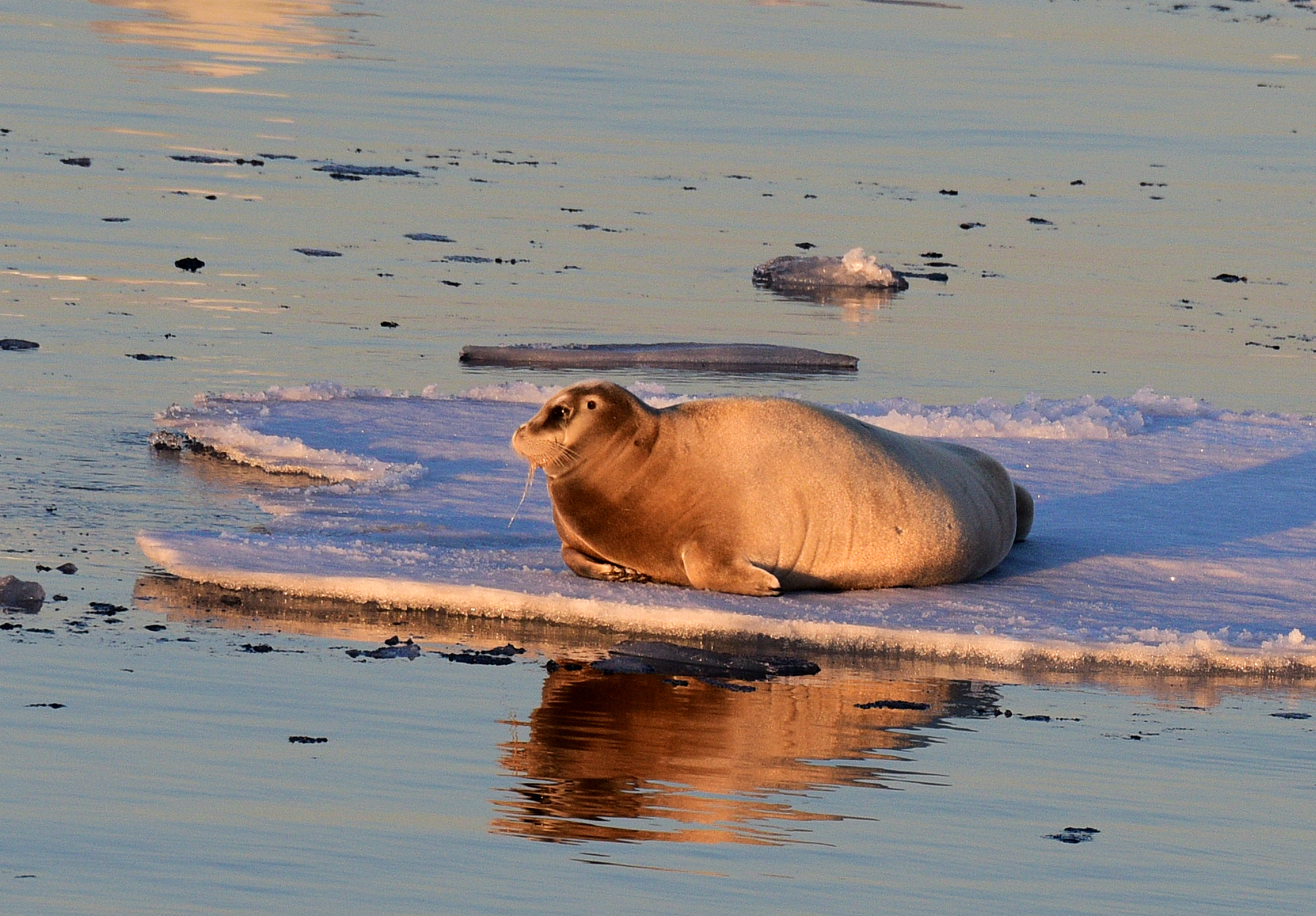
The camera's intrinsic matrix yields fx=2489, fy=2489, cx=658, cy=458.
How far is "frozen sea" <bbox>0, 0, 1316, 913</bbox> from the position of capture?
19.6 ft

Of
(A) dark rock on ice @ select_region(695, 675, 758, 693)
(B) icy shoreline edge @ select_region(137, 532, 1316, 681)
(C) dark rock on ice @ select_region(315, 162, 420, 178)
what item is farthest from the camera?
(C) dark rock on ice @ select_region(315, 162, 420, 178)

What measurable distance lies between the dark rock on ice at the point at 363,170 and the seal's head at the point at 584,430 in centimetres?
1124

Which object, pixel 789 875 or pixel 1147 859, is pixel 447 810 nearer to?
pixel 789 875

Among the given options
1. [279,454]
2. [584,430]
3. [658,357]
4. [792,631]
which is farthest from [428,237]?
[792,631]

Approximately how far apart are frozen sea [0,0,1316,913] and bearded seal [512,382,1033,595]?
19 cm

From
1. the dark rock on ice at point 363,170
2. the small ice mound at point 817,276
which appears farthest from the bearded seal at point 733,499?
the dark rock on ice at point 363,170

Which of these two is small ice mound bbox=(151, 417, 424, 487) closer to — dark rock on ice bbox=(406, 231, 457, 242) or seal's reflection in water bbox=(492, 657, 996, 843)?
seal's reflection in water bbox=(492, 657, 996, 843)

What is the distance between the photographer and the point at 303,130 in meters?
22.2

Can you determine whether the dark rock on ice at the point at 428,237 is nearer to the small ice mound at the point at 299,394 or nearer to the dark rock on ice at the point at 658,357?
the dark rock on ice at the point at 658,357

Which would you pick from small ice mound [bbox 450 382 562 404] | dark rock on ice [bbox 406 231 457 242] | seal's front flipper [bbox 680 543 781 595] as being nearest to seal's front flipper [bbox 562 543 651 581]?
seal's front flipper [bbox 680 543 781 595]

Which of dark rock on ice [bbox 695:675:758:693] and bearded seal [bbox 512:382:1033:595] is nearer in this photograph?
dark rock on ice [bbox 695:675:758:693]

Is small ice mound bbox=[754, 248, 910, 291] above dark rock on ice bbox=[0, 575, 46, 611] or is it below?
above

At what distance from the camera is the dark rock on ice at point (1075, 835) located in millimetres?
6156

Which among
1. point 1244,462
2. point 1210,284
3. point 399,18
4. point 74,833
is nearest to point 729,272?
point 1210,284
